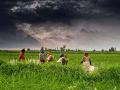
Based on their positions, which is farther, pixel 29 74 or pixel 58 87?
pixel 29 74

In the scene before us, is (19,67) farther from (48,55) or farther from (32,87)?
(48,55)

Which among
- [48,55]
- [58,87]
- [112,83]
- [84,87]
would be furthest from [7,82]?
[48,55]

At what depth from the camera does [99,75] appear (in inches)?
731

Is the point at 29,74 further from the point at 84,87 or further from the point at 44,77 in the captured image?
the point at 84,87

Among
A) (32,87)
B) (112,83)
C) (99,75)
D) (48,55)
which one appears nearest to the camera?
(32,87)

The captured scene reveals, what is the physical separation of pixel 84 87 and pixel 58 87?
3.25ft

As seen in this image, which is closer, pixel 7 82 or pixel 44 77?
pixel 7 82

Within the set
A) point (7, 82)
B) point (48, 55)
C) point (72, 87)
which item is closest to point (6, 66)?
point (7, 82)

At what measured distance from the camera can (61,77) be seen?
58.6 feet

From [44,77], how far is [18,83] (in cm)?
205

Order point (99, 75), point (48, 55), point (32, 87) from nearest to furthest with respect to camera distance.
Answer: point (32, 87) → point (99, 75) → point (48, 55)

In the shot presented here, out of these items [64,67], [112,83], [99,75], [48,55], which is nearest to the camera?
[112,83]

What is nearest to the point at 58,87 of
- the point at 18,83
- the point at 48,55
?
the point at 18,83

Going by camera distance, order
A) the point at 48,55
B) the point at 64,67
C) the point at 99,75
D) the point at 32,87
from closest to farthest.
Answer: the point at 32,87, the point at 99,75, the point at 64,67, the point at 48,55
